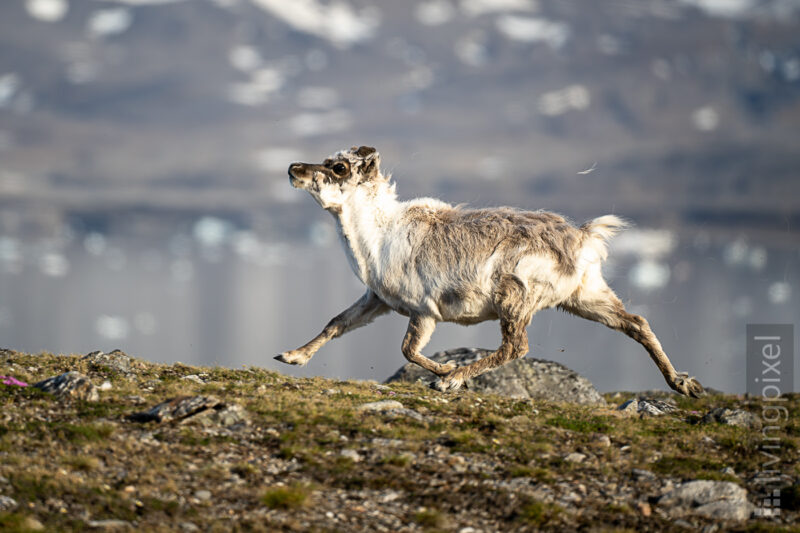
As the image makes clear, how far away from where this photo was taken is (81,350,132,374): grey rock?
1425cm

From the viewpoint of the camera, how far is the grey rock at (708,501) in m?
9.13

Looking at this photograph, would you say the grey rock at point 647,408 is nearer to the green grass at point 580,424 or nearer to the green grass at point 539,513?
the green grass at point 580,424

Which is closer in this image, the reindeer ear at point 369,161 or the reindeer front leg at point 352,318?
the reindeer front leg at point 352,318

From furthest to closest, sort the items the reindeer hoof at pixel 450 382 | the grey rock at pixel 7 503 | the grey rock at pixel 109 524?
1. the reindeer hoof at pixel 450 382
2. the grey rock at pixel 7 503
3. the grey rock at pixel 109 524

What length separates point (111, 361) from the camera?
1464cm

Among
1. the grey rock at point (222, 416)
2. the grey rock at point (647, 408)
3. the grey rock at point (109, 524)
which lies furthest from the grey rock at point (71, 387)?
the grey rock at point (647, 408)

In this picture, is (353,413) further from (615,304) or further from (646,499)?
(615,304)

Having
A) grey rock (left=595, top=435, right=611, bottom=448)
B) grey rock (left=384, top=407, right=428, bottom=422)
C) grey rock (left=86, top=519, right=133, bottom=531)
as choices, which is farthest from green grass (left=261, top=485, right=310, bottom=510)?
grey rock (left=595, top=435, right=611, bottom=448)

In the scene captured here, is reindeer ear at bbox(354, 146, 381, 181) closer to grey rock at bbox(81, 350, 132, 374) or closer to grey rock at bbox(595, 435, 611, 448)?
grey rock at bbox(81, 350, 132, 374)

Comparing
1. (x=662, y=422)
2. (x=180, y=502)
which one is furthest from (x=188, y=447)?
(x=662, y=422)

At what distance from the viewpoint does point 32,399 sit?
1157cm

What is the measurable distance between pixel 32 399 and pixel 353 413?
515 cm

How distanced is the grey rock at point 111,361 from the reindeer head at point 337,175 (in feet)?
16.3

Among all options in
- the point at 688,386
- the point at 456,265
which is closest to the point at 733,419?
the point at 688,386
